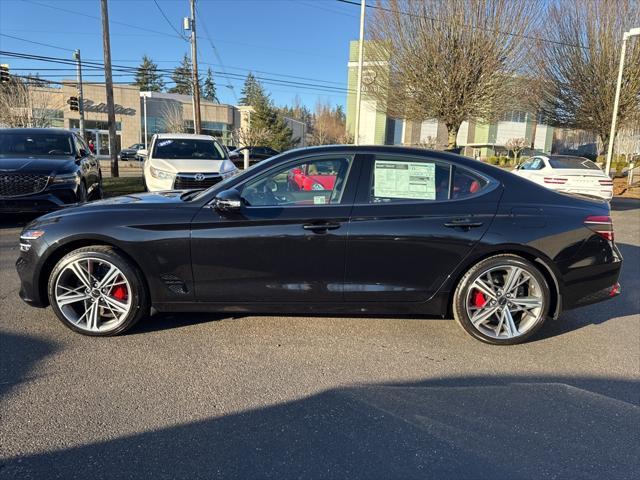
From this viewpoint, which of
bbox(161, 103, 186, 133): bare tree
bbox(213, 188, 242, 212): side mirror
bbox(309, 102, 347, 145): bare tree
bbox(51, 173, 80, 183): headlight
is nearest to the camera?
bbox(213, 188, 242, 212): side mirror

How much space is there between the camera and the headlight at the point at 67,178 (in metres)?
7.82

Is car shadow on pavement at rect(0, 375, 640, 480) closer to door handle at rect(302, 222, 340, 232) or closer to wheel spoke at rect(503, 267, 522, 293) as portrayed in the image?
wheel spoke at rect(503, 267, 522, 293)

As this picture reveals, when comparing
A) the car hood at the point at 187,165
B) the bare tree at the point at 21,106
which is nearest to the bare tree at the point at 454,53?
the car hood at the point at 187,165

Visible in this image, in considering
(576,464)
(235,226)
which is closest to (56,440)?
(235,226)

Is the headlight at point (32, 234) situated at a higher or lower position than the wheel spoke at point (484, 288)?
higher

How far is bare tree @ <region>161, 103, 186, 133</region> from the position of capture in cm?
4719

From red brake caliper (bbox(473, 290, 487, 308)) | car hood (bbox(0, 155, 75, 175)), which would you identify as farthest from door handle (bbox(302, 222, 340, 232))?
car hood (bbox(0, 155, 75, 175))

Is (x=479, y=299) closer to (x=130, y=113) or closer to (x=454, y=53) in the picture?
(x=454, y=53)

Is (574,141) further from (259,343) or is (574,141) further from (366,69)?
(259,343)

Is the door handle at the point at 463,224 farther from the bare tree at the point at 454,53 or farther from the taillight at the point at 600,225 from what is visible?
the bare tree at the point at 454,53

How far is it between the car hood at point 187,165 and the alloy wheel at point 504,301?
23.5 ft

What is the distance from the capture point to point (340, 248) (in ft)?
12.1

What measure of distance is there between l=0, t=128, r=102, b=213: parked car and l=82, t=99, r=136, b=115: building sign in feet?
141

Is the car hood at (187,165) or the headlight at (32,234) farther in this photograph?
the car hood at (187,165)
